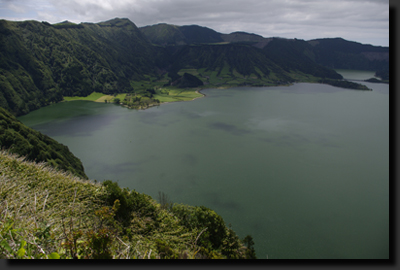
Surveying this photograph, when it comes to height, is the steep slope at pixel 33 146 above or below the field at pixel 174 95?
below

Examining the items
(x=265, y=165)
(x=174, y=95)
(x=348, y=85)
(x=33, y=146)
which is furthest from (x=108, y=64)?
(x=348, y=85)

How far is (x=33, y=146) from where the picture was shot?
27.6 m

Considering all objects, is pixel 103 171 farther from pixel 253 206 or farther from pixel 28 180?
pixel 28 180

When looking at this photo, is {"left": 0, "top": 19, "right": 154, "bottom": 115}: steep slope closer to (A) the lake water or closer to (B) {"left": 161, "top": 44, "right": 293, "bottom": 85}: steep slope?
(A) the lake water

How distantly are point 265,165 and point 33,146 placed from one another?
29.7 metres

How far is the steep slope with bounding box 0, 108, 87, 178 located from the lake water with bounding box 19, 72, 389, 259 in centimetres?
382

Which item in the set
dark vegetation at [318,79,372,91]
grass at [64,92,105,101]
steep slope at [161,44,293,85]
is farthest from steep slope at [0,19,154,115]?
dark vegetation at [318,79,372,91]

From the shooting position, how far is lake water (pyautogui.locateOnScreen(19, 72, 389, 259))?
2133 centimetres

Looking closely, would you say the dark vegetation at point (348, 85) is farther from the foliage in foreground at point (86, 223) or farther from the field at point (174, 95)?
the foliage in foreground at point (86, 223)

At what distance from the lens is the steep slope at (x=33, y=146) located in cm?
2634

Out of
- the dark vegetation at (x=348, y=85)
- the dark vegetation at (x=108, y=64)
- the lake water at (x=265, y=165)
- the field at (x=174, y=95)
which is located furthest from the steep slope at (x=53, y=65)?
the dark vegetation at (x=348, y=85)

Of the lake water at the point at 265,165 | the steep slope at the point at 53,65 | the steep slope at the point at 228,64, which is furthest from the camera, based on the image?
the steep slope at the point at 228,64

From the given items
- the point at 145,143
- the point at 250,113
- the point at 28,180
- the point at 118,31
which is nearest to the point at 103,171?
the point at 145,143

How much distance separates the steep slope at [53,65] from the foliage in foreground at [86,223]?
244ft
